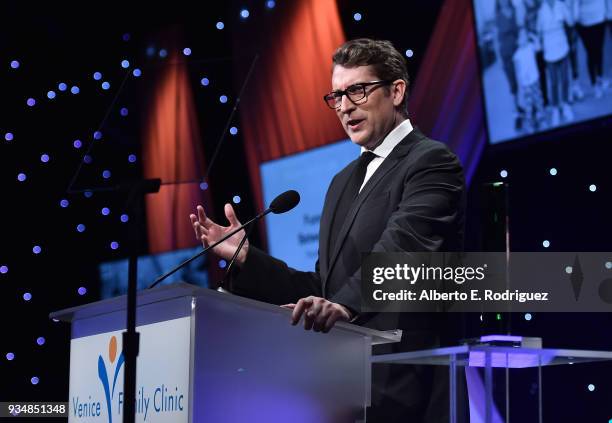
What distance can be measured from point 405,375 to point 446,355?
291 mm

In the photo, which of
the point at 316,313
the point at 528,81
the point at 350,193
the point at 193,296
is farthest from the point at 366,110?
the point at 528,81

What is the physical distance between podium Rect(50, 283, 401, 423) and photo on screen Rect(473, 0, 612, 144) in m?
1.87

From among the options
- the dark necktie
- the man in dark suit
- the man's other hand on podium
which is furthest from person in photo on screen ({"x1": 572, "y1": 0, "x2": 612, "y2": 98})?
the man's other hand on podium

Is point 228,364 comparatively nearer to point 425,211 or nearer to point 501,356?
point 501,356

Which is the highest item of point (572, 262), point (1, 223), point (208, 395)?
point (1, 223)

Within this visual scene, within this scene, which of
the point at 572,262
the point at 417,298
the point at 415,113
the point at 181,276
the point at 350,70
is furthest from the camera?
the point at 181,276

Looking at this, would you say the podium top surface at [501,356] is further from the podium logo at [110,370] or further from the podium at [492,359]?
the podium logo at [110,370]

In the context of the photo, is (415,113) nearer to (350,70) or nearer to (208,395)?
(350,70)

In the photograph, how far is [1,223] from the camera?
432 centimetres

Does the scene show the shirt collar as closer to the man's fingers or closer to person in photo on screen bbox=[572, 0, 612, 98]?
the man's fingers

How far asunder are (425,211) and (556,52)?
5.29 feet

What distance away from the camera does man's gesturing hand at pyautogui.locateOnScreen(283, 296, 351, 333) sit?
1.67m

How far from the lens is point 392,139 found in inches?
93.7

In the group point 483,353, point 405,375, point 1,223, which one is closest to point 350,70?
point 405,375
